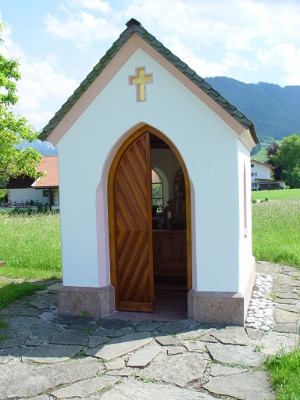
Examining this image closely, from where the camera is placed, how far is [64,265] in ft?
22.9

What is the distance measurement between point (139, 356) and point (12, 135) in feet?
46.3

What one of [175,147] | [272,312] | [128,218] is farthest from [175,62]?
[272,312]

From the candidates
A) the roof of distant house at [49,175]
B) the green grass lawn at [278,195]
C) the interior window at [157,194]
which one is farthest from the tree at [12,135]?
the green grass lawn at [278,195]

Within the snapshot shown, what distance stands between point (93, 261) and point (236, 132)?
297 centimetres

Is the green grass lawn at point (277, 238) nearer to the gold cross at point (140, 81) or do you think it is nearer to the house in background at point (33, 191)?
the gold cross at point (140, 81)

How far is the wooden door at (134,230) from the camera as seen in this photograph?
6.77m

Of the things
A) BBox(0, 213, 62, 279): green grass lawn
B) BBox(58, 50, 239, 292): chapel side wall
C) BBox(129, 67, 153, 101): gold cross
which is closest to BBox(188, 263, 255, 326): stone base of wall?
BBox(58, 50, 239, 292): chapel side wall

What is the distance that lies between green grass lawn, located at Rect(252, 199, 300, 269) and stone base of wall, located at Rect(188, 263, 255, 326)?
184 inches

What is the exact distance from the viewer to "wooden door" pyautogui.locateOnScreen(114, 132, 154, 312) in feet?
22.2

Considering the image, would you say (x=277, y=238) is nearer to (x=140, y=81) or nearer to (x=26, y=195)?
(x=140, y=81)

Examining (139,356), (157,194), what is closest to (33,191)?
(157,194)

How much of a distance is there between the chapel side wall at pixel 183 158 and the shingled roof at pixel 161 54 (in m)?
0.25

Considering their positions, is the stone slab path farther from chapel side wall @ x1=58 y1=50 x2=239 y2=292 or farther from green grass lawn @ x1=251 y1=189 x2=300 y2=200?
green grass lawn @ x1=251 y1=189 x2=300 y2=200

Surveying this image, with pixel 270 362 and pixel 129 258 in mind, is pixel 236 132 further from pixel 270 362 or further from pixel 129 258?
pixel 270 362
